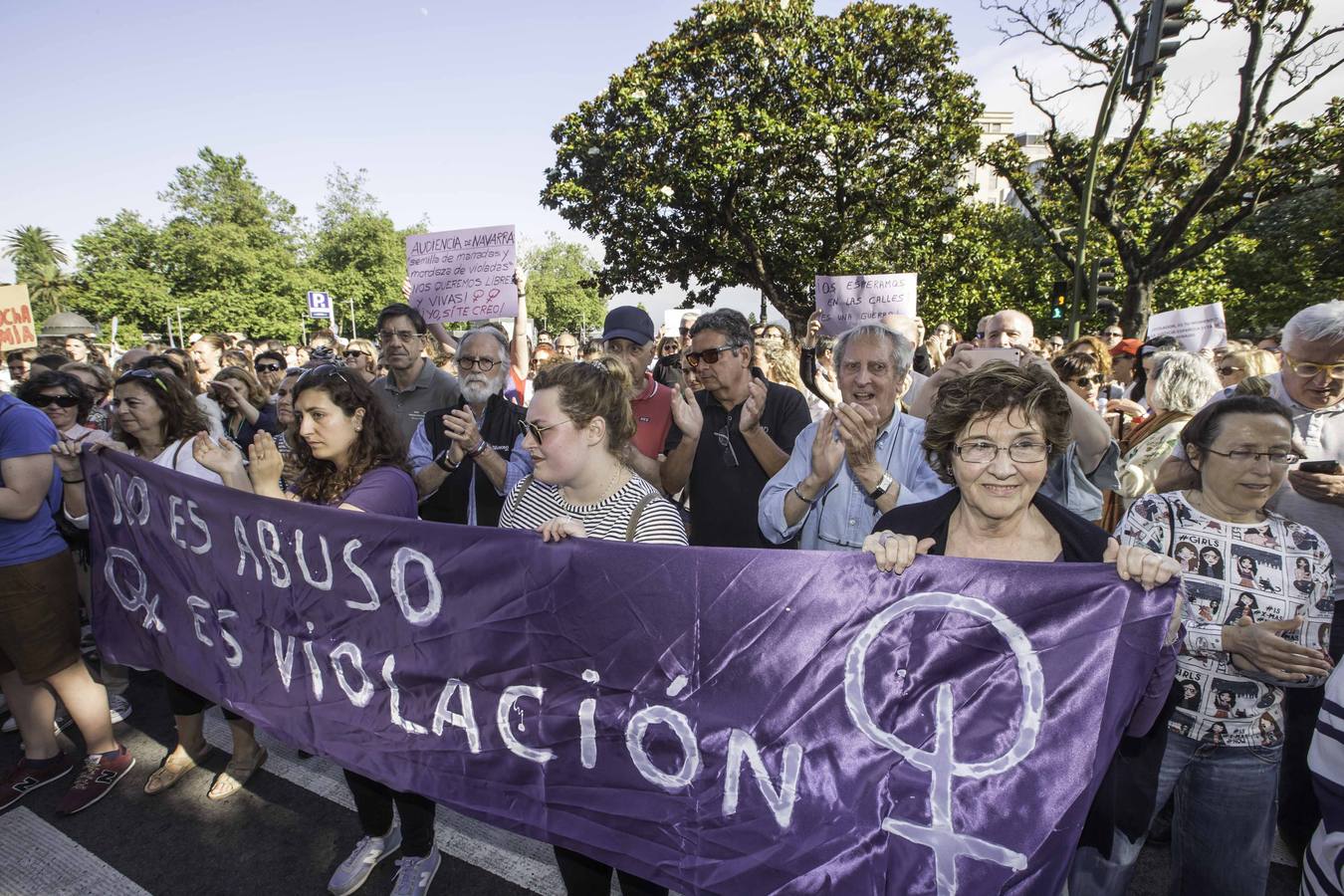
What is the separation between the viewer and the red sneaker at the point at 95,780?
3148mm

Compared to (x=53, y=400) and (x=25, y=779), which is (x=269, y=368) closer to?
(x=53, y=400)

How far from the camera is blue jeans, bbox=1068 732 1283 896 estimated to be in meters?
1.99

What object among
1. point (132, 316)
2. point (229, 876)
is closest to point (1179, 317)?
point (229, 876)

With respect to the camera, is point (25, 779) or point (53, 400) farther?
point (53, 400)

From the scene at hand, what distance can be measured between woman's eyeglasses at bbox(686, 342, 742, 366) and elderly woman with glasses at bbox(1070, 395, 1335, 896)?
1.85 m

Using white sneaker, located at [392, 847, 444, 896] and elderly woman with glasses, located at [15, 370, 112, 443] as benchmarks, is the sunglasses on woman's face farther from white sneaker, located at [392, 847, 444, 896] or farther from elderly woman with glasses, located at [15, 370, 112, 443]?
white sneaker, located at [392, 847, 444, 896]

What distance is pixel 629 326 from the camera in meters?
4.04

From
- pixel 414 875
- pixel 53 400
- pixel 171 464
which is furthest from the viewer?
pixel 53 400

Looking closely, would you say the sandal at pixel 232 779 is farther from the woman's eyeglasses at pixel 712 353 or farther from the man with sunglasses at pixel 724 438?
the woman's eyeglasses at pixel 712 353

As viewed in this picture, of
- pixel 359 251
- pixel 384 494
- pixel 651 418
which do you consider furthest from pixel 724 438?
pixel 359 251

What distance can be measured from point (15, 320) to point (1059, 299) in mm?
16087

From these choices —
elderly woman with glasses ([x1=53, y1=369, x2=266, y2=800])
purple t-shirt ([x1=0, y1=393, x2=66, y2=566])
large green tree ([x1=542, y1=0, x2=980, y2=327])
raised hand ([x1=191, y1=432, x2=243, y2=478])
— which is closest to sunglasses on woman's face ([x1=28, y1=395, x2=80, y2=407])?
elderly woman with glasses ([x1=53, y1=369, x2=266, y2=800])

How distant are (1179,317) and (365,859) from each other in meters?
8.19

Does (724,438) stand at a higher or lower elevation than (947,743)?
higher
